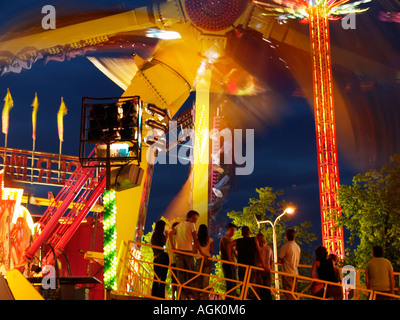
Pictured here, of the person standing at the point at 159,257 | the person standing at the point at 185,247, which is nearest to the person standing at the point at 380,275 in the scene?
the person standing at the point at 185,247

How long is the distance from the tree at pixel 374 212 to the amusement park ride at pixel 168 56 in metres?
2.57

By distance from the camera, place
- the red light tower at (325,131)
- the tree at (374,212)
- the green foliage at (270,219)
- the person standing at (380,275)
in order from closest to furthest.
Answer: the person standing at (380,275), the tree at (374,212), the red light tower at (325,131), the green foliage at (270,219)

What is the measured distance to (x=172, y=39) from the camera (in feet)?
98.8

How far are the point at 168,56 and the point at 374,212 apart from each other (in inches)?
491

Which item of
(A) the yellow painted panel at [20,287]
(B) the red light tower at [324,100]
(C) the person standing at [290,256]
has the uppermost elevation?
(B) the red light tower at [324,100]

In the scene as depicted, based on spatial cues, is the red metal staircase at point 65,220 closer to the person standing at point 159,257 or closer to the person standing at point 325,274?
the person standing at point 159,257

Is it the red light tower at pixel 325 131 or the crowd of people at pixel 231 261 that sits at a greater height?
the red light tower at pixel 325 131

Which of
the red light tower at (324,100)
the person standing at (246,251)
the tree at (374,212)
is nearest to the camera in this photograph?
the person standing at (246,251)

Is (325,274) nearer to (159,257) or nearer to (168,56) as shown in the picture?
(159,257)

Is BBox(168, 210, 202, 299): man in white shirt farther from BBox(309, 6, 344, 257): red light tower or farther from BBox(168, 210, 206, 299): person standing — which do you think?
BBox(309, 6, 344, 257): red light tower

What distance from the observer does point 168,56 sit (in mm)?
28922

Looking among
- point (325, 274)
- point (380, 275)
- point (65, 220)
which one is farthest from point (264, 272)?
point (65, 220)

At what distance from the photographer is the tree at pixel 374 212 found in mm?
24625

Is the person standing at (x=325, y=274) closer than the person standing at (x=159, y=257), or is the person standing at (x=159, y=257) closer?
the person standing at (x=325, y=274)
